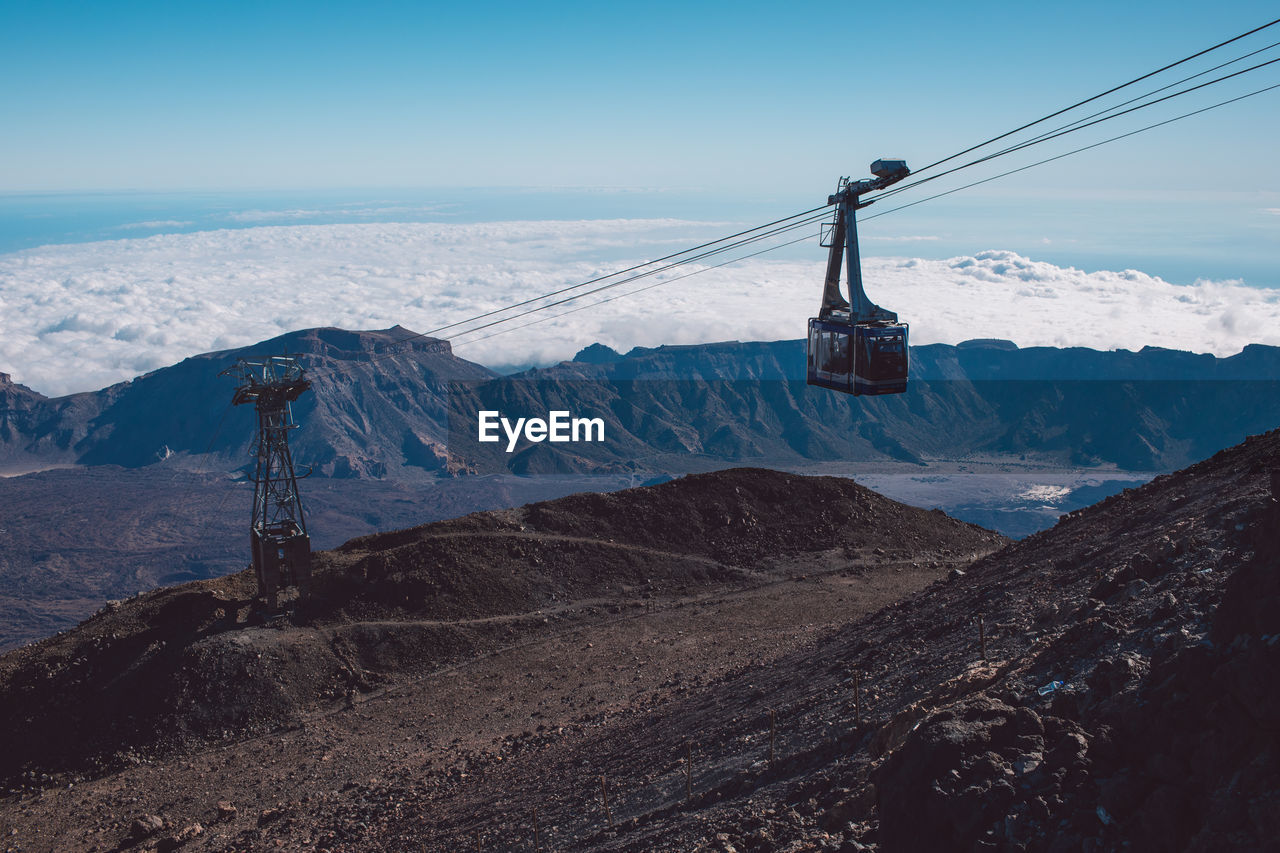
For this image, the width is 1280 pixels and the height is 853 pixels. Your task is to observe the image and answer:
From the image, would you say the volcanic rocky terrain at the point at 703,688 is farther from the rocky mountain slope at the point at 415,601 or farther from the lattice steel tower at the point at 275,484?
the lattice steel tower at the point at 275,484

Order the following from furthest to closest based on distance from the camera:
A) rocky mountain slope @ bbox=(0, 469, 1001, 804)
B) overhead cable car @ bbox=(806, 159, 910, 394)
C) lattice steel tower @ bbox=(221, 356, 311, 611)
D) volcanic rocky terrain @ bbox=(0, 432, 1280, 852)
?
lattice steel tower @ bbox=(221, 356, 311, 611) < rocky mountain slope @ bbox=(0, 469, 1001, 804) < overhead cable car @ bbox=(806, 159, 910, 394) < volcanic rocky terrain @ bbox=(0, 432, 1280, 852)

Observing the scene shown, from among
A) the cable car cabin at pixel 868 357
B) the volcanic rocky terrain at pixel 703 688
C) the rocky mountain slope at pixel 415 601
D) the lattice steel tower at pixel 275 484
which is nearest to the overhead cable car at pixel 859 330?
the cable car cabin at pixel 868 357

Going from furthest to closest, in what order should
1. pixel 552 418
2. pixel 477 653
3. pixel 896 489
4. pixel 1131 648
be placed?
pixel 552 418 < pixel 896 489 < pixel 477 653 < pixel 1131 648

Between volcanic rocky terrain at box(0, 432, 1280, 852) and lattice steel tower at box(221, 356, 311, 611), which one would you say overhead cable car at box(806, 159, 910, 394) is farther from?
lattice steel tower at box(221, 356, 311, 611)

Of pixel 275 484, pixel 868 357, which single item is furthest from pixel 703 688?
pixel 275 484

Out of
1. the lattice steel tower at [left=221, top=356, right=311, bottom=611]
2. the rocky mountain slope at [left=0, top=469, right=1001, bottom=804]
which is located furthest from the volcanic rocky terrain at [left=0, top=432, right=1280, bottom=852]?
the lattice steel tower at [left=221, top=356, right=311, bottom=611]

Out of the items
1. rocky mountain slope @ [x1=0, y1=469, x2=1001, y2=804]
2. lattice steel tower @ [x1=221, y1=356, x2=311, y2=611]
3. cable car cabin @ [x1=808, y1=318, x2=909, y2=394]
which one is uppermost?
cable car cabin @ [x1=808, y1=318, x2=909, y2=394]

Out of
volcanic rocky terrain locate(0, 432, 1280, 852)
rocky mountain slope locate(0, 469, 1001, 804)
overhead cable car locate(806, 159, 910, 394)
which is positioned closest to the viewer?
volcanic rocky terrain locate(0, 432, 1280, 852)

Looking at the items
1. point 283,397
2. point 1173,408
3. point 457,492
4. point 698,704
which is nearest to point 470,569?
point 283,397

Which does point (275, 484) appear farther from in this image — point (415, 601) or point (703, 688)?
point (703, 688)

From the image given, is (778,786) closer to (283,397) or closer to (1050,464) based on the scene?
(283,397)
